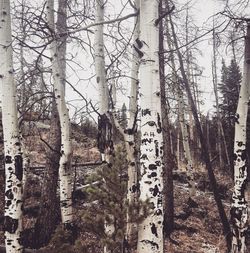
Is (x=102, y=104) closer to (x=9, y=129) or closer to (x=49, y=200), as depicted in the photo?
(x=9, y=129)

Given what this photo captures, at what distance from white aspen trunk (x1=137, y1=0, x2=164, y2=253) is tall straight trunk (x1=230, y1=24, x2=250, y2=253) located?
317cm

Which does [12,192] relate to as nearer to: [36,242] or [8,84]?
[8,84]

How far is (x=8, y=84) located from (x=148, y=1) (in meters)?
2.49

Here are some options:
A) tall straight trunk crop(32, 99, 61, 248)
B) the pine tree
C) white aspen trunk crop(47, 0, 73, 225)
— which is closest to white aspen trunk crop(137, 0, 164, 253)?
white aspen trunk crop(47, 0, 73, 225)

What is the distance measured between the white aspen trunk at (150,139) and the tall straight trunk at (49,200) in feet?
12.9

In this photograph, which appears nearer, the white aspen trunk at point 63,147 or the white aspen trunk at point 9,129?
the white aspen trunk at point 9,129

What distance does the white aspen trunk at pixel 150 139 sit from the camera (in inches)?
138

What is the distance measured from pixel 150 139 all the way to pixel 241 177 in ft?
11.7

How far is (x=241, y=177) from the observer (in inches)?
253

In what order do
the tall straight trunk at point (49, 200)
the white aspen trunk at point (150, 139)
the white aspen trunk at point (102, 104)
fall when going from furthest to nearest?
the tall straight trunk at point (49, 200), the white aspen trunk at point (102, 104), the white aspen trunk at point (150, 139)

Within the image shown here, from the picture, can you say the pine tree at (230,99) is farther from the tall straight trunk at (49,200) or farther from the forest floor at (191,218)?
the tall straight trunk at (49,200)

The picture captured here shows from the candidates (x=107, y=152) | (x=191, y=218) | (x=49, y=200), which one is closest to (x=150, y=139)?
(x=107, y=152)

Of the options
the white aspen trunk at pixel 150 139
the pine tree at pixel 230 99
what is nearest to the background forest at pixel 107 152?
the white aspen trunk at pixel 150 139

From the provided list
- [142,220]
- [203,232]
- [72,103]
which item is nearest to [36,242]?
[72,103]
